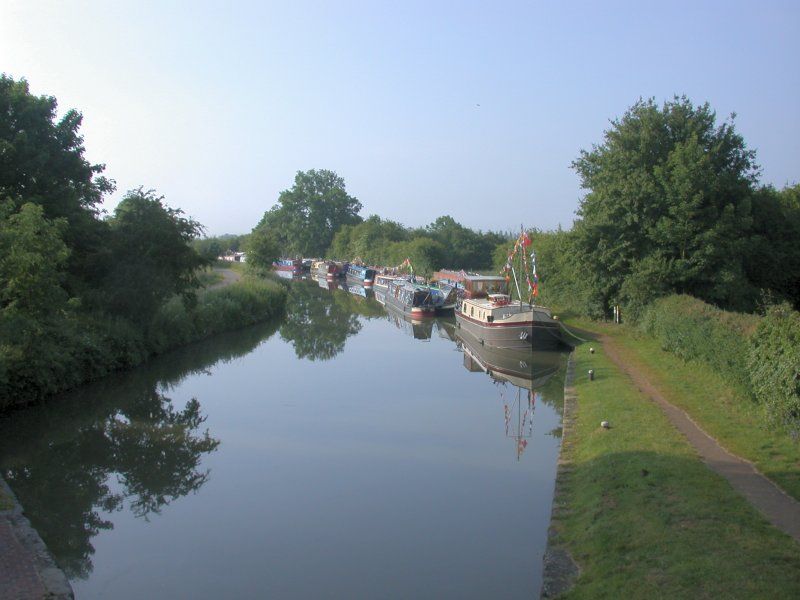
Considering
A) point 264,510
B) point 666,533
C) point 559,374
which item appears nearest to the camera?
point 666,533

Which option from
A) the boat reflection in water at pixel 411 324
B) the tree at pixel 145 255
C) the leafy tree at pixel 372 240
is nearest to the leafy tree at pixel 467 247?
the leafy tree at pixel 372 240

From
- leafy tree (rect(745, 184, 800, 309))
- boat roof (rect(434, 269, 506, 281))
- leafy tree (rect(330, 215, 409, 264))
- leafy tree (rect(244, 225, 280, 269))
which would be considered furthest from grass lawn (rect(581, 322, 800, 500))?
leafy tree (rect(330, 215, 409, 264))

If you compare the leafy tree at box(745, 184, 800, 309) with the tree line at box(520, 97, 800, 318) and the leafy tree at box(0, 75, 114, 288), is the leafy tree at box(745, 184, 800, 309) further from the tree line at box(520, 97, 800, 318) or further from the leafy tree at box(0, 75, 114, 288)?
the leafy tree at box(0, 75, 114, 288)

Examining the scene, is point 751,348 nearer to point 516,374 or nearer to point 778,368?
point 778,368

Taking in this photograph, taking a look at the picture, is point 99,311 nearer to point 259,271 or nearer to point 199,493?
point 199,493

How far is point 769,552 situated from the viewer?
7.14 m

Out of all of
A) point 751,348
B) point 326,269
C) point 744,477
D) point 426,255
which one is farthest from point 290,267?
point 744,477

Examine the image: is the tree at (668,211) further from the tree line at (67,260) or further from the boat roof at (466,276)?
the tree line at (67,260)

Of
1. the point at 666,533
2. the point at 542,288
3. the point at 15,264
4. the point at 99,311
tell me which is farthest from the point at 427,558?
the point at 542,288

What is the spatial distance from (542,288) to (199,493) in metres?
28.8

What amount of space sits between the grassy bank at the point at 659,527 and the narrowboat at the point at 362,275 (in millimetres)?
58261

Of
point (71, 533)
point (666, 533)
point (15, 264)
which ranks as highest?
point (15, 264)

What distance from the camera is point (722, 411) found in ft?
45.4

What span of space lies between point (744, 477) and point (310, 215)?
109 m
